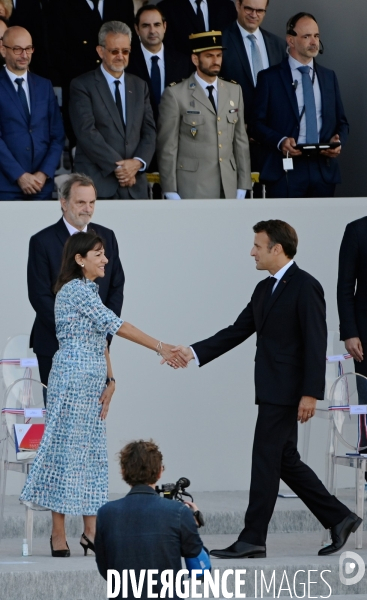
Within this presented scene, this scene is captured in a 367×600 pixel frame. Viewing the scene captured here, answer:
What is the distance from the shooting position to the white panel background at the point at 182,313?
6.80m

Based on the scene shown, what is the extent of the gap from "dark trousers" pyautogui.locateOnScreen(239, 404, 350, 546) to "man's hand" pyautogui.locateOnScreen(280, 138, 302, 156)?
2536mm

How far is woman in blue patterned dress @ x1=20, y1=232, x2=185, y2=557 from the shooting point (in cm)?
491

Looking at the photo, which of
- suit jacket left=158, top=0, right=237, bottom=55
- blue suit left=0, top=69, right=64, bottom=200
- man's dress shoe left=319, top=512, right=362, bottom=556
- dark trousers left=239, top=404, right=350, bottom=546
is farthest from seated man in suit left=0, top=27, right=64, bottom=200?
man's dress shoe left=319, top=512, right=362, bottom=556

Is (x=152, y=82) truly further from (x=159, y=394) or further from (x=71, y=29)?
(x=159, y=394)

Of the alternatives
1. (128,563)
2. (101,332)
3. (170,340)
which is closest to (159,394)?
(170,340)

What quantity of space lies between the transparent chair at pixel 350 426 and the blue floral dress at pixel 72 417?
1.13 m

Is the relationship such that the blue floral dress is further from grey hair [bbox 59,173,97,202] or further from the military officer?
the military officer

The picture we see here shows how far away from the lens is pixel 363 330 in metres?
5.96

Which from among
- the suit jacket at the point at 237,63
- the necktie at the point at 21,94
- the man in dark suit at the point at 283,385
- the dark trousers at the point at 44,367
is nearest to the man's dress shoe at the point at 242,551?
the man in dark suit at the point at 283,385

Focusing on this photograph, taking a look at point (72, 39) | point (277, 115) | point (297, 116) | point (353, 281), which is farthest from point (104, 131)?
point (353, 281)

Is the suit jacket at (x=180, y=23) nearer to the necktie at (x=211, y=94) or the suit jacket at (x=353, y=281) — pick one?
the necktie at (x=211, y=94)

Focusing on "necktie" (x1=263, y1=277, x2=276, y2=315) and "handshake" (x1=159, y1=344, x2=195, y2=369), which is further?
"handshake" (x1=159, y1=344, x2=195, y2=369)

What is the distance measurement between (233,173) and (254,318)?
2322mm

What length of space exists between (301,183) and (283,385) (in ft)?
8.54
